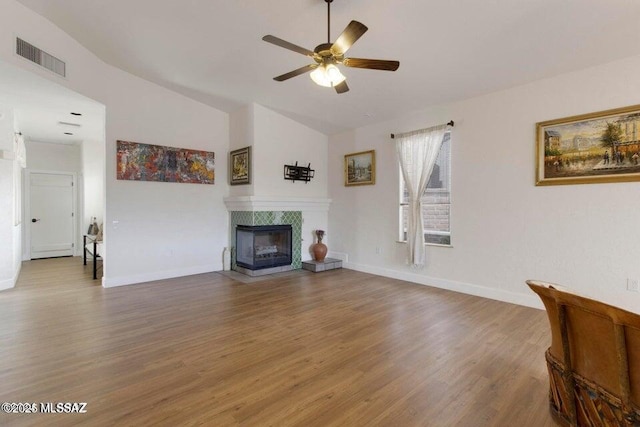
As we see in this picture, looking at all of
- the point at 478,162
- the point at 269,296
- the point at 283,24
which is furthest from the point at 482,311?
the point at 283,24

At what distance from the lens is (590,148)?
3592 millimetres

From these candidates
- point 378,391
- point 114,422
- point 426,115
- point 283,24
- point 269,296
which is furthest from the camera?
point 426,115

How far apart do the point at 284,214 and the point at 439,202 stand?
9.42 ft

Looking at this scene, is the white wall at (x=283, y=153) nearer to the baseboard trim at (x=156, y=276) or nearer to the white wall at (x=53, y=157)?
the baseboard trim at (x=156, y=276)

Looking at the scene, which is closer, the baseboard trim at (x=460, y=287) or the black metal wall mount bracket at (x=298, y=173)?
the baseboard trim at (x=460, y=287)

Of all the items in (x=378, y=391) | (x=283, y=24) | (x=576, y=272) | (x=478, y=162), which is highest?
(x=283, y=24)

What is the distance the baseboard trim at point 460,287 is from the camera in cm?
404

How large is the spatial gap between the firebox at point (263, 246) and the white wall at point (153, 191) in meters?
0.53

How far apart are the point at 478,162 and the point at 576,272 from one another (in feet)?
5.97

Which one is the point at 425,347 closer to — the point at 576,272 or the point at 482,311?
the point at 482,311

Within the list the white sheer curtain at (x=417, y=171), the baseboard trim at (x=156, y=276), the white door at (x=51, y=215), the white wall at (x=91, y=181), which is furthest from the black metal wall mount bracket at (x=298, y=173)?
the white door at (x=51, y=215)

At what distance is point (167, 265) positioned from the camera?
5.57m

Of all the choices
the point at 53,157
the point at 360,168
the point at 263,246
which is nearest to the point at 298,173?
the point at 360,168

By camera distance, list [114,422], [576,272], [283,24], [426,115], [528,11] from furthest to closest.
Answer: [426,115] < [576,272] < [283,24] < [528,11] < [114,422]
